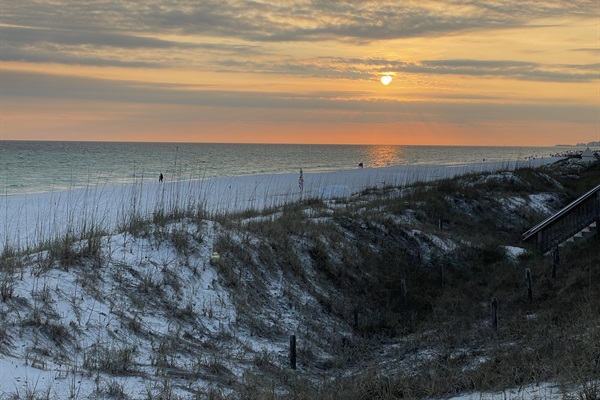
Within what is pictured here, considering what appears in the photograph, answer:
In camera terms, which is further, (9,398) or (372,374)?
(372,374)

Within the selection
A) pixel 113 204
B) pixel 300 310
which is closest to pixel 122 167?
pixel 113 204

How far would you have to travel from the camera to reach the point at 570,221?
68.6 ft

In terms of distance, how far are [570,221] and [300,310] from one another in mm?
12504

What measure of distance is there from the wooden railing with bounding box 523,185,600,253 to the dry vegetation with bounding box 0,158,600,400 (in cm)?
83

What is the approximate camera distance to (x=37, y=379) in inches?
280

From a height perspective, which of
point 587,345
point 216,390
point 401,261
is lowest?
point 401,261

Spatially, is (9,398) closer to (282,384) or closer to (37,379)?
(37,379)

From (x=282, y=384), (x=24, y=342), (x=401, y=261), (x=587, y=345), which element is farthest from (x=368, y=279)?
(x=24, y=342)

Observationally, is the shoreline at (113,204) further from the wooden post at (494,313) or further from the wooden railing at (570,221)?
the wooden railing at (570,221)

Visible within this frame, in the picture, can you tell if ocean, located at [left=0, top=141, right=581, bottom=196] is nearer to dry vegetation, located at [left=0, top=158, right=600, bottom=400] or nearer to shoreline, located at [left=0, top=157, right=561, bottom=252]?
shoreline, located at [left=0, top=157, right=561, bottom=252]

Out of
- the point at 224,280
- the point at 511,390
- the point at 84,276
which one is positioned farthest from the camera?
the point at 224,280

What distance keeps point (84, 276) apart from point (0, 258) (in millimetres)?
1761

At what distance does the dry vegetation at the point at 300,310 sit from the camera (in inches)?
309

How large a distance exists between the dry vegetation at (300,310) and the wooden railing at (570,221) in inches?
32.7
